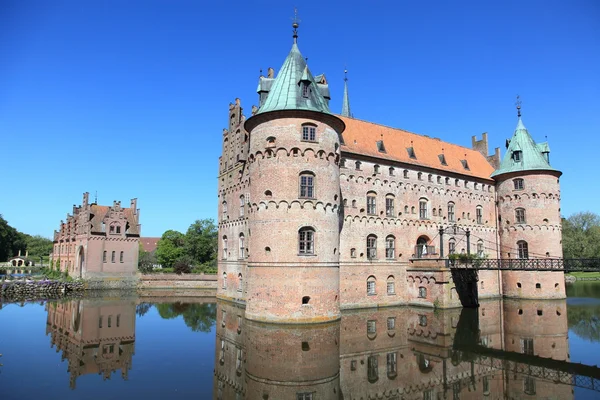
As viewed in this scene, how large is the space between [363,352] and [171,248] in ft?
165

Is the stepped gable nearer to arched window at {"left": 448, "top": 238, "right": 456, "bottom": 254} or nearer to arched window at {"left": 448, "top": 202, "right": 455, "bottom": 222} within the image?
arched window at {"left": 448, "top": 202, "right": 455, "bottom": 222}

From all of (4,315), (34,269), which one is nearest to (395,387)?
(4,315)

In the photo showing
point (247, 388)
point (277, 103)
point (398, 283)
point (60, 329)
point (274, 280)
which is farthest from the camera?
point (398, 283)

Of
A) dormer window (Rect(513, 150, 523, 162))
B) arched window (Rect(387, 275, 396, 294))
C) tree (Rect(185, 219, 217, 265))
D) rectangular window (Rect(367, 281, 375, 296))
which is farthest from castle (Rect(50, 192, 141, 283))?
dormer window (Rect(513, 150, 523, 162))

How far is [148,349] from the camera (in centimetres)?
1764

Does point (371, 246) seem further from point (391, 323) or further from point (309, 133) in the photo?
point (309, 133)

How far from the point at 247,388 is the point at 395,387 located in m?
4.33

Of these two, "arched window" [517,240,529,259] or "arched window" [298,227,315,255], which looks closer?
"arched window" [298,227,315,255]

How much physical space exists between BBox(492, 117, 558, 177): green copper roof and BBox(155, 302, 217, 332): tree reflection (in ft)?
85.9

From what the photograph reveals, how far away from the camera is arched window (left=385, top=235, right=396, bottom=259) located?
3073cm

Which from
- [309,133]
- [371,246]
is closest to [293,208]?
[309,133]

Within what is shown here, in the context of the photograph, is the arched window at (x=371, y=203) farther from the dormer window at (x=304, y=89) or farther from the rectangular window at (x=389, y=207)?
the dormer window at (x=304, y=89)

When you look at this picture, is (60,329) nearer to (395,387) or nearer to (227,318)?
(227,318)

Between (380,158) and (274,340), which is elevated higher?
(380,158)
